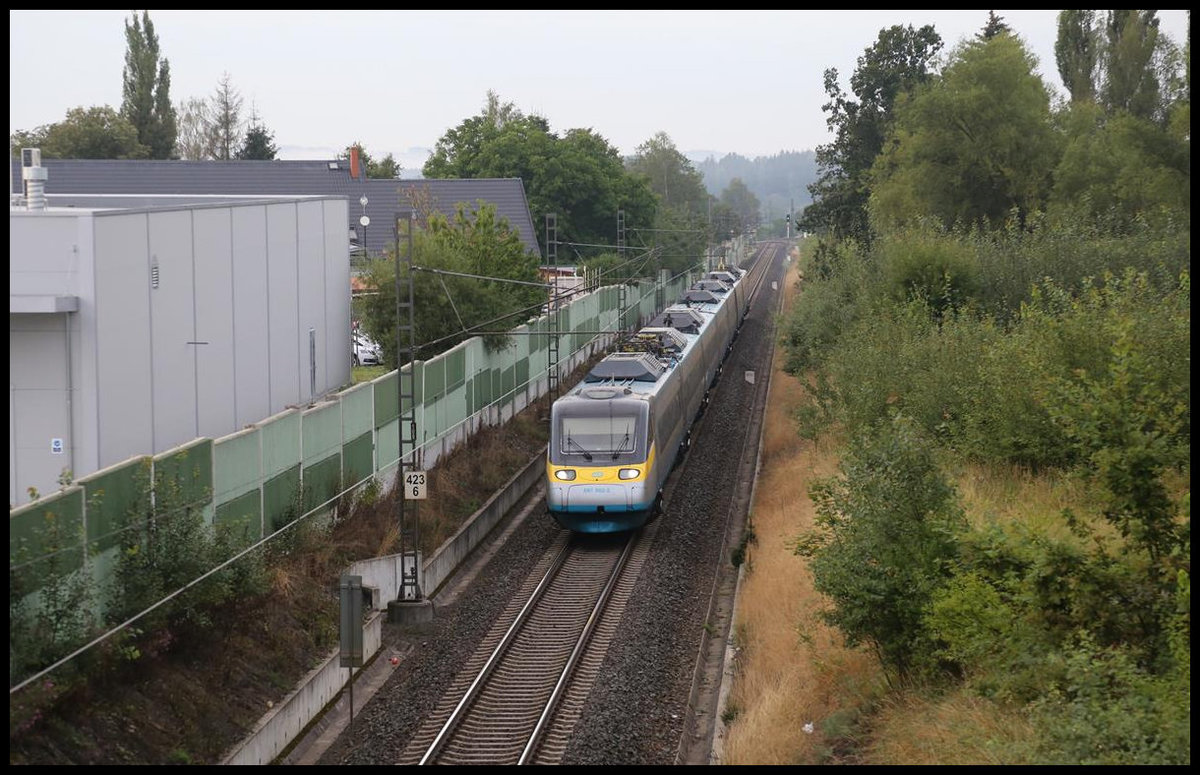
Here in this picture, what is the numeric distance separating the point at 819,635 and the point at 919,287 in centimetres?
1505

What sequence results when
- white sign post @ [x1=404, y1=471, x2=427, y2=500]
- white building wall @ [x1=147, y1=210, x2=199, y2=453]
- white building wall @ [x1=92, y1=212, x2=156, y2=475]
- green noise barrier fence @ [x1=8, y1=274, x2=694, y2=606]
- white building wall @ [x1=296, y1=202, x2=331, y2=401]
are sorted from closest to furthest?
green noise barrier fence @ [x1=8, y1=274, x2=694, y2=606] → white building wall @ [x1=92, y1=212, x2=156, y2=475] → white sign post @ [x1=404, y1=471, x2=427, y2=500] → white building wall @ [x1=147, y1=210, x2=199, y2=453] → white building wall @ [x1=296, y1=202, x2=331, y2=401]

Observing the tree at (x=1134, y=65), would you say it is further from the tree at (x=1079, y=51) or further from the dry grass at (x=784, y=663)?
the dry grass at (x=784, y=663)

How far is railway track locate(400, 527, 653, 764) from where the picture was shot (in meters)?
14.3

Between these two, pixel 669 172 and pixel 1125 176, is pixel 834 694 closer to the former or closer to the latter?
pixel 1125 176

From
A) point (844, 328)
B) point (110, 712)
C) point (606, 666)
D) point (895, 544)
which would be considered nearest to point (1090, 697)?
point (895, 544)

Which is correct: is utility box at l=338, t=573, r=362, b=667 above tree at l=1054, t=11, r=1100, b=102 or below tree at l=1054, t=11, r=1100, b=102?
below

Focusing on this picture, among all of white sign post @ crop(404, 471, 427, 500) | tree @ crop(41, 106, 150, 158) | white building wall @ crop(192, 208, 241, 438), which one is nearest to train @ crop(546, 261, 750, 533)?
white sign post @ crop(404, 471, 427, 500)

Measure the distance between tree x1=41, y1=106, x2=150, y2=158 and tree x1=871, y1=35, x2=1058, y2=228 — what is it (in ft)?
182

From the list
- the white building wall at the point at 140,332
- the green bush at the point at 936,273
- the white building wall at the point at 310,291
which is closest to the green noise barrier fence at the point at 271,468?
the white building wall at the point at 140,332

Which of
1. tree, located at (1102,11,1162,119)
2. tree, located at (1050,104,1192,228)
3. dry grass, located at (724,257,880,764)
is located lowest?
dry grass, located at (724,257,880,764)

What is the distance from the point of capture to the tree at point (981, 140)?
38.5m

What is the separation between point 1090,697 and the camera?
1025cm

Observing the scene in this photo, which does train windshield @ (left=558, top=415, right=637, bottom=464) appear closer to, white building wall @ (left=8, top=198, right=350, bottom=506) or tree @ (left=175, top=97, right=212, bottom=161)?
white building wall @ (left=8, top=198, right=350, bottom=506)

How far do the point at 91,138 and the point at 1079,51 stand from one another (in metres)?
58.5
